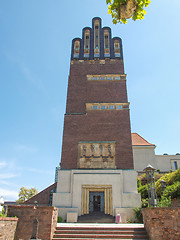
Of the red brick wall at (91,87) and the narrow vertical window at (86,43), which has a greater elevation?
the narrow vertical window at (86,43)

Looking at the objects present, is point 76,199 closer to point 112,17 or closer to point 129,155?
point 129,155

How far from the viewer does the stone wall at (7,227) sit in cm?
719

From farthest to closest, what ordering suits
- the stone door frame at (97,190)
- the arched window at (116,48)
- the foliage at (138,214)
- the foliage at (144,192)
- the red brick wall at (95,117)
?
the arched window at (116,48) < the red brick wall at (95,117) < the foliage at (144,192) < the stone door frame at (97,190) < the foliage at (138,214)

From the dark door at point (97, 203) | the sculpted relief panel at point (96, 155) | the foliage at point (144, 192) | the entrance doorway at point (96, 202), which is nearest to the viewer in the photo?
the entrance doorway at point (96, 202)

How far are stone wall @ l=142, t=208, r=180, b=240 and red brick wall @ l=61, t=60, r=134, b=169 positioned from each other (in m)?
10.6

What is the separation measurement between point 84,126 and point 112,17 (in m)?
16.6

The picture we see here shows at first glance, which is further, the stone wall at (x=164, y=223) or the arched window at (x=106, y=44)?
the arched window at (x=106, y=44)

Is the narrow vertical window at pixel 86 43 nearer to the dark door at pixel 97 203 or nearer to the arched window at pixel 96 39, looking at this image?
the arched window at pixel 96 39

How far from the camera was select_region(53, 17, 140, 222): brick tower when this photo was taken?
660 inches

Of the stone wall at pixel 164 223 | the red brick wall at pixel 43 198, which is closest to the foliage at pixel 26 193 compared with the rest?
the red brick wall at pixel 43 198

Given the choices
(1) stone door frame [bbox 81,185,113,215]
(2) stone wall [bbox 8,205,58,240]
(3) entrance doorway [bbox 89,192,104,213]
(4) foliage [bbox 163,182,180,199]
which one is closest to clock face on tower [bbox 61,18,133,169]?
(1) stone door frame [bbox 81,185,113,215]

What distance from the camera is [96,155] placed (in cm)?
1916

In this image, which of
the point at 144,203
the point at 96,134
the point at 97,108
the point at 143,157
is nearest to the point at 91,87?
the point at 97,108

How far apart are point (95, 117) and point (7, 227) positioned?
14828mm
